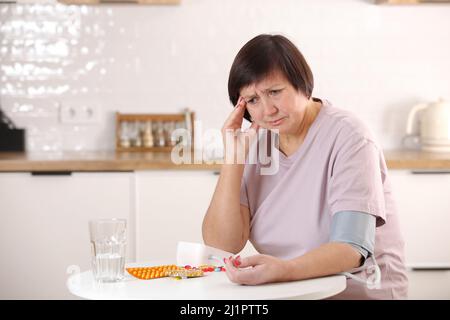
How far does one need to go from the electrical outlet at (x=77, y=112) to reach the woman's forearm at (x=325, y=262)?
252 cm

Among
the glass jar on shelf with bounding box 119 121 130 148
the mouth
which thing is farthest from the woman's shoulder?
the glass jar on shelf with bounding box 119 121 130 148

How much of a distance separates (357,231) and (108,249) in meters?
0.56

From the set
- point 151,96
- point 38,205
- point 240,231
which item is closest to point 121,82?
point 151,96

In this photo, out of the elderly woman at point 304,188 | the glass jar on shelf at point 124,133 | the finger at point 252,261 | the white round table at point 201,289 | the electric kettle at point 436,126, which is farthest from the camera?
the glass jar on shelf at point 124,133

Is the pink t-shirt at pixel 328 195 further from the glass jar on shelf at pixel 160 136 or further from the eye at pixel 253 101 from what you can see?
the glass jar on shelf at pixel 160 136

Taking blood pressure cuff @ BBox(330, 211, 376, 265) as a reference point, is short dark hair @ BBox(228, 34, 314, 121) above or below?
above

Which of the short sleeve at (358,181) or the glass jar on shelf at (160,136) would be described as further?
the glass jar on shelf at (160,136)

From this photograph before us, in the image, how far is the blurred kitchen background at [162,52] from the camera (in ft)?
13.3

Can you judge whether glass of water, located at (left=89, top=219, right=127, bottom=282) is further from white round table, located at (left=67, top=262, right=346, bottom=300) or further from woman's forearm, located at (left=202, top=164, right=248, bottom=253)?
woman's forearm, located at (left=202, top=164, right=248, bottom=253)

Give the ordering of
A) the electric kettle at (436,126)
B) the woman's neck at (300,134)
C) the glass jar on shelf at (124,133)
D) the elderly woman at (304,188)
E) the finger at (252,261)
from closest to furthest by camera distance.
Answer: the finger at (252,261) < the elderly woman at (304,188) < the woman's neck at (300,134) < the electric kettle at (436,126) < the glass jar on shelf at (124,133)

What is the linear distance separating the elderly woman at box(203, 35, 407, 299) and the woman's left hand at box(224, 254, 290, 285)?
80 millimetres

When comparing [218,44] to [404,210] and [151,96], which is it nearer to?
[151,96]

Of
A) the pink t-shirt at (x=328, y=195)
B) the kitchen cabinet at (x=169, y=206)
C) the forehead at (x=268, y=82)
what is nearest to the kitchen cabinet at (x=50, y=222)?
the kitchen cabinet at (x=169, y=206)

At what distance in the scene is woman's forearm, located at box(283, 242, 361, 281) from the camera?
5.56ft
